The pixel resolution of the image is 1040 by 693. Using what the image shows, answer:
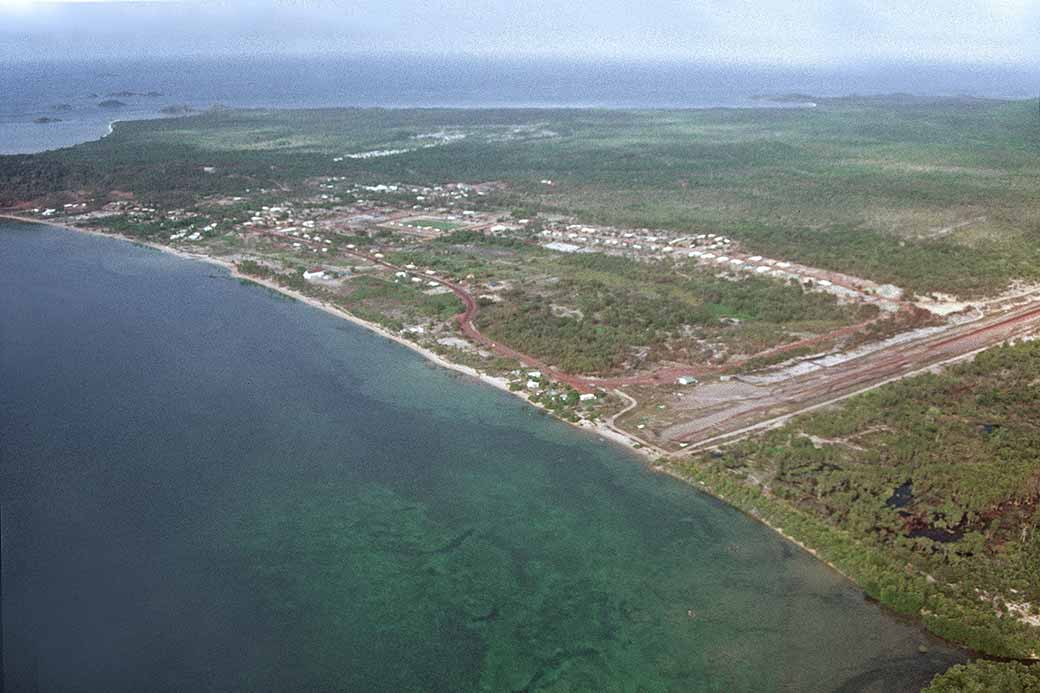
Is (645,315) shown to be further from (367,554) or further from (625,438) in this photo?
(367,554)

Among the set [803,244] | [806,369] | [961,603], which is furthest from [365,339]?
[803,244]

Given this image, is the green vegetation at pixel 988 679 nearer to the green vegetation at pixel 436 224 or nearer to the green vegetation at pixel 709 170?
the green vegetation at pixel 709 170

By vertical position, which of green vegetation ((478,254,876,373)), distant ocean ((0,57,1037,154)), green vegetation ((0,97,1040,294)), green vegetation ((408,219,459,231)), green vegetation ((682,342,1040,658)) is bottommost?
green vegetation ((682,342,1040,658))

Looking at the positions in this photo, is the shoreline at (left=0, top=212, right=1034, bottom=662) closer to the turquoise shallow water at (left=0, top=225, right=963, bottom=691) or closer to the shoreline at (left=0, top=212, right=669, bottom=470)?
the shoreline at (left=0, top=212, right=669, bottom=470)

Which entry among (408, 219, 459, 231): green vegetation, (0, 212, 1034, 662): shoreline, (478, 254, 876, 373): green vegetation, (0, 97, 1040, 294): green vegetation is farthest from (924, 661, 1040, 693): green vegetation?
(408, 219, 459, 231): green vegetation

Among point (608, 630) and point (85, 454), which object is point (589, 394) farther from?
point (85, 454)

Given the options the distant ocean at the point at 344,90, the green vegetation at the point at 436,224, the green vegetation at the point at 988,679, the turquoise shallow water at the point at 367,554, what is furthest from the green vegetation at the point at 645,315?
the distant ocean at the point at 344,90
